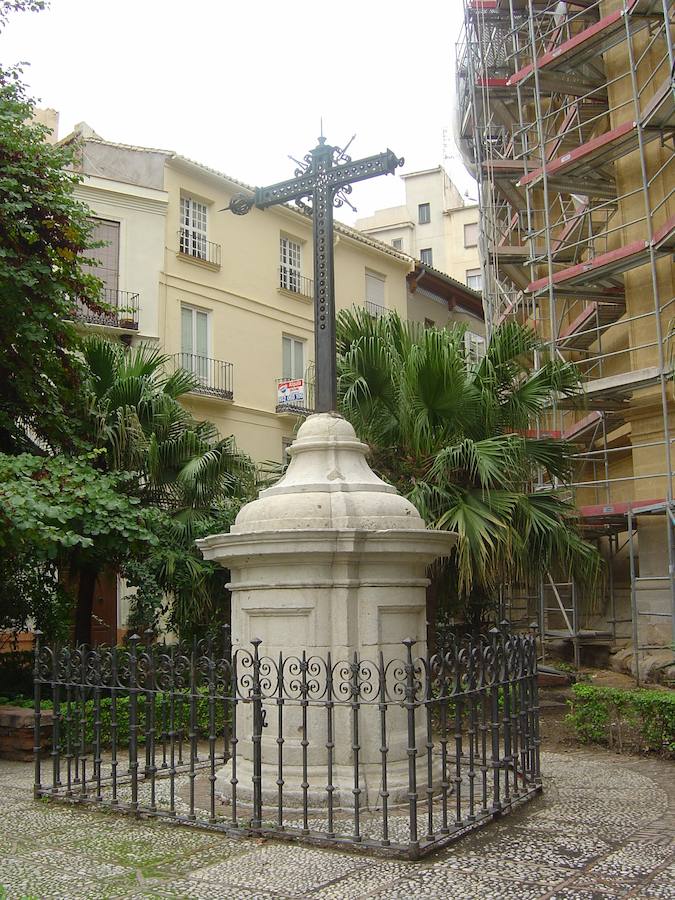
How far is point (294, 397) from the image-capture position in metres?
24.5

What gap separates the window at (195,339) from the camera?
22.9 m

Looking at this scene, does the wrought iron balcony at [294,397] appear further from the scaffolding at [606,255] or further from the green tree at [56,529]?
the green tree at [56,529]

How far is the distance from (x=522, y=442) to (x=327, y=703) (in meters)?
6.30

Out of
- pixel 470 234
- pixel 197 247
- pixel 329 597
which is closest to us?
pixel 329 597

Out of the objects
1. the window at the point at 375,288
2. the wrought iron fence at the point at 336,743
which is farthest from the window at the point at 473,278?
the wrought iron fence at the point at 336,743

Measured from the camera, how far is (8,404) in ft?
40.2

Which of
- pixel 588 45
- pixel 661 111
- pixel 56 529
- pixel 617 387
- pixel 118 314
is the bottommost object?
pixel 56 529

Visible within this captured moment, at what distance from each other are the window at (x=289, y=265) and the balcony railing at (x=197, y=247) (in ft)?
8.61

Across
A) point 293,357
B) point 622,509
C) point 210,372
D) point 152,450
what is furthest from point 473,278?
point 152,450

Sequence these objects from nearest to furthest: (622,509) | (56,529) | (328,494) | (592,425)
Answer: (328,494), (56,529), (622,509), (592,425)

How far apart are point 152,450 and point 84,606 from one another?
93.8 inches

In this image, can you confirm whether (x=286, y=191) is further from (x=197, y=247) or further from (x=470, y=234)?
(x=470, y=234)

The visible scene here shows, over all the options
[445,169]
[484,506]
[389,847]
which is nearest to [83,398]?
[484,506]

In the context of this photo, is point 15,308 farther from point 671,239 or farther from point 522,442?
point 671,239
